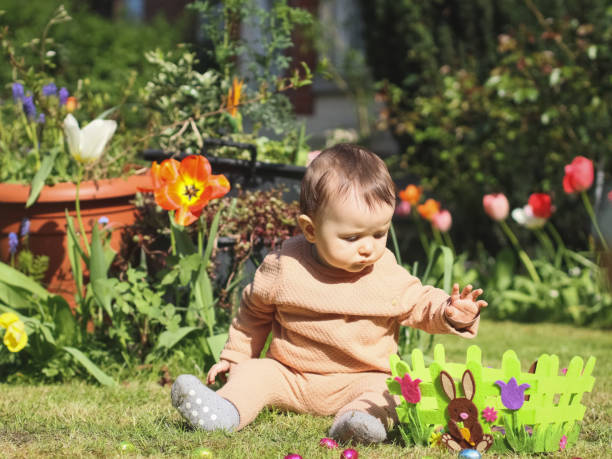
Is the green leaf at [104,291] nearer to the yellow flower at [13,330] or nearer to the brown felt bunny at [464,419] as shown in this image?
the yellow flower at [13,330]

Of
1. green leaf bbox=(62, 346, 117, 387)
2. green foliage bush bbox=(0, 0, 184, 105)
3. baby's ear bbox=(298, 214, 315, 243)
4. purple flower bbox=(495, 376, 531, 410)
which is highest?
green foliage bush bbox=(0, 0, 184, 105)

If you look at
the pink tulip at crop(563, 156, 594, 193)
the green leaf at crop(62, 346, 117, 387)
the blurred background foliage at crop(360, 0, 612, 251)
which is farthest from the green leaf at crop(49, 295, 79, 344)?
the blurred background foliage at crop(360, 0, 612, 251)

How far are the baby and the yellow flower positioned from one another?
25.5 inches

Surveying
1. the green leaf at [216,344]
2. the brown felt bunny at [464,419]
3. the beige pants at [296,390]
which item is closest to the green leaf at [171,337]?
the green leaf at [216,344]

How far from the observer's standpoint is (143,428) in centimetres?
214

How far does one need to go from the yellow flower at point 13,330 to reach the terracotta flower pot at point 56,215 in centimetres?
59

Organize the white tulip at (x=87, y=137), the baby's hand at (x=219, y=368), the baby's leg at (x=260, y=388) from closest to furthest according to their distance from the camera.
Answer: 1. the baby's leg at (x=260, y=388)
2. the baby's hand at (x=219, y=368)
3. the white tulip at (x=87, y=137)

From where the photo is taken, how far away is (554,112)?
15.0ft

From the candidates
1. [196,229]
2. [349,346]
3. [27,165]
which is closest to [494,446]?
[349,346]

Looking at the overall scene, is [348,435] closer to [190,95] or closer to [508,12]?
[190,95]

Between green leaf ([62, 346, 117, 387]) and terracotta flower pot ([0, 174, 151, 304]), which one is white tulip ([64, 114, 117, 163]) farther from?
green leaf ([62, 346, 117, 387])

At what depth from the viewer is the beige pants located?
83.9 inches

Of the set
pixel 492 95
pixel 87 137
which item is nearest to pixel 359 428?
pixel 87 137

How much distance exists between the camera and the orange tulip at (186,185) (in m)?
2.50
